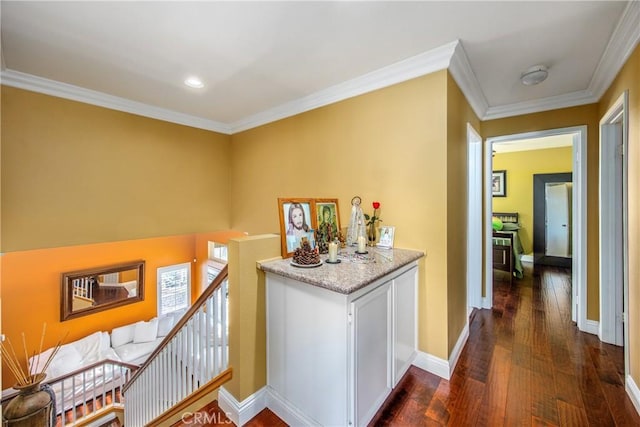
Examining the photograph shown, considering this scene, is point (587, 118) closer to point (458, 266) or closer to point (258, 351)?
point (458, 266)

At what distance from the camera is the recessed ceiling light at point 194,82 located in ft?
8.26

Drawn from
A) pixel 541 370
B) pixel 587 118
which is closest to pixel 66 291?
pixel 541 370

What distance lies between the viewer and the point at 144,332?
5.21 m

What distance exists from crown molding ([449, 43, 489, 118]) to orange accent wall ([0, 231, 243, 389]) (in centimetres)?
392

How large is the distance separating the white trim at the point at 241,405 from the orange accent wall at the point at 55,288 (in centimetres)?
317

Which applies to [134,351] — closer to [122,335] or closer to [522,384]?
[122,335]

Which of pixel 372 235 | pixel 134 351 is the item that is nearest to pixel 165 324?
pixel 134 351

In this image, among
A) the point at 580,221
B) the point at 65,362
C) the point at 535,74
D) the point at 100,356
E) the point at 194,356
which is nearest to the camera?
the point at 194,356

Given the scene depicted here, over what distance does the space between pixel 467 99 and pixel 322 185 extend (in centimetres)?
164

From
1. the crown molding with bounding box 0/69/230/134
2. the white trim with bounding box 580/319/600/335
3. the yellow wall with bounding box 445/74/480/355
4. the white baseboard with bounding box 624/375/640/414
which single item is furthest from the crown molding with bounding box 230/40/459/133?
the white trim with bounding box 580/319/600/335

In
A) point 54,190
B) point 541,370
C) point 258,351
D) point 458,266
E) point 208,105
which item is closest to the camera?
point 258,351

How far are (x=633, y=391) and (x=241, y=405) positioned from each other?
8.35ft

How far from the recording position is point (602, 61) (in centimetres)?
207

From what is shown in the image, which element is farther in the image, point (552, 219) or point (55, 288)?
point (552, 219)
